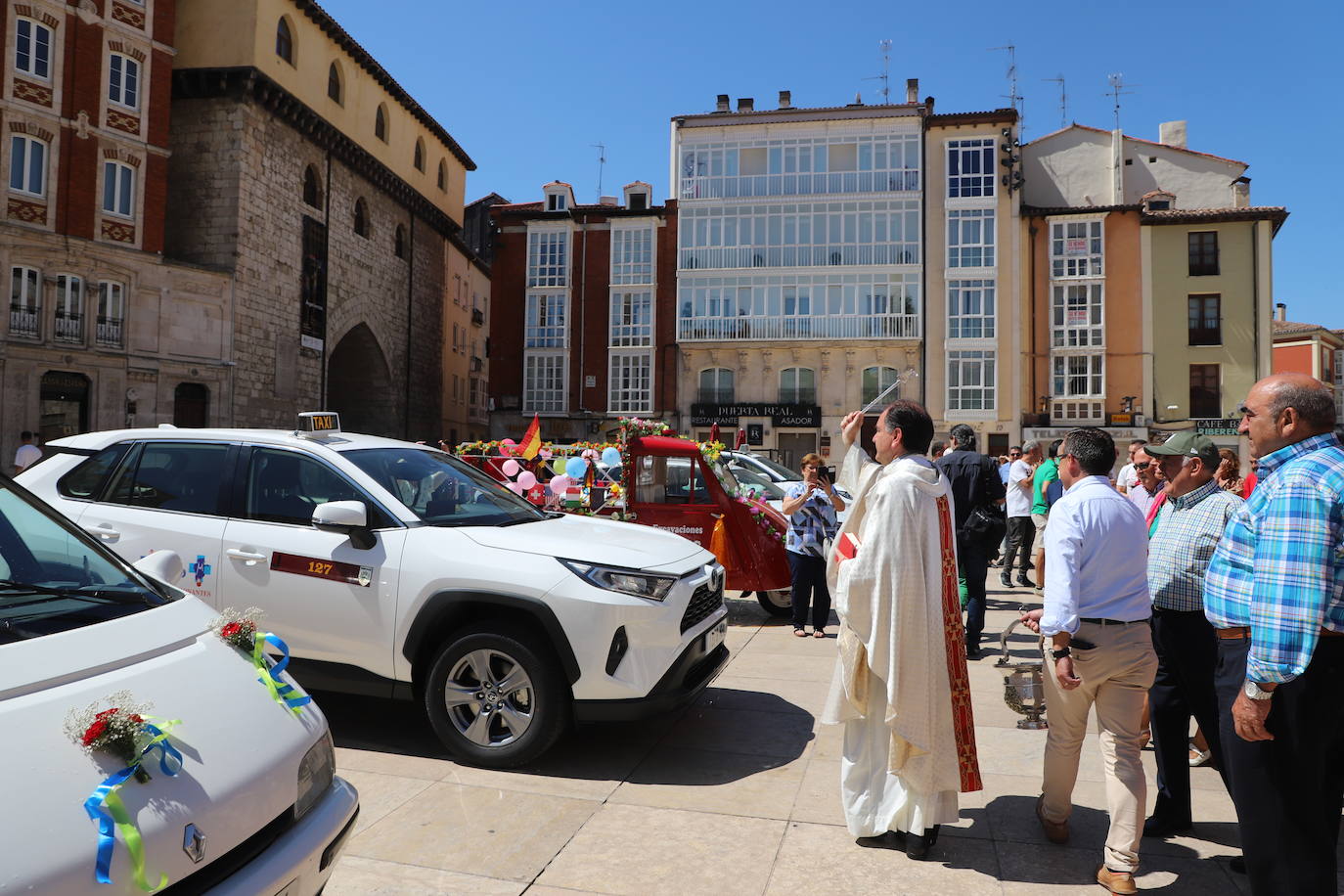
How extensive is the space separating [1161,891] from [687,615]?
2.45 metres

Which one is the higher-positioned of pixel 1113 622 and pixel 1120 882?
pixel 1113 622

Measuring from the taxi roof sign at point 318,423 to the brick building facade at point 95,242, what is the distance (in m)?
22.1

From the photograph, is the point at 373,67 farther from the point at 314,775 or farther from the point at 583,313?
the point at 314,775

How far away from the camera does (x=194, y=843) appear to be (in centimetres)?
202

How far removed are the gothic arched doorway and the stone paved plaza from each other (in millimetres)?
33656

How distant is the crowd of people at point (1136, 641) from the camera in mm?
2639

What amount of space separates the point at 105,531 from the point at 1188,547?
19.5 ft

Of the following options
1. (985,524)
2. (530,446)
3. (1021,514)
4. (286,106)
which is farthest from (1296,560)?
(286,106)

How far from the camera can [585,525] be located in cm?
548

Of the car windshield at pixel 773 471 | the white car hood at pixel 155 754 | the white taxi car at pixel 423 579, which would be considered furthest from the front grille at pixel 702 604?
the car windshield at pixel 773 471

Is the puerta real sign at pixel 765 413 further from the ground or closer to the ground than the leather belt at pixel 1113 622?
further from the ground

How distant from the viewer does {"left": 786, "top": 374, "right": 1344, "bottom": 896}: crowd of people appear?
2.64m

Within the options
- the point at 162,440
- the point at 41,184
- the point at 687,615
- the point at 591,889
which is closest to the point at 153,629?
the point at 591,889

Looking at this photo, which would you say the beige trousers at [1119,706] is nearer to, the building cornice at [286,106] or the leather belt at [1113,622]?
the leather belt at [1113,622]
